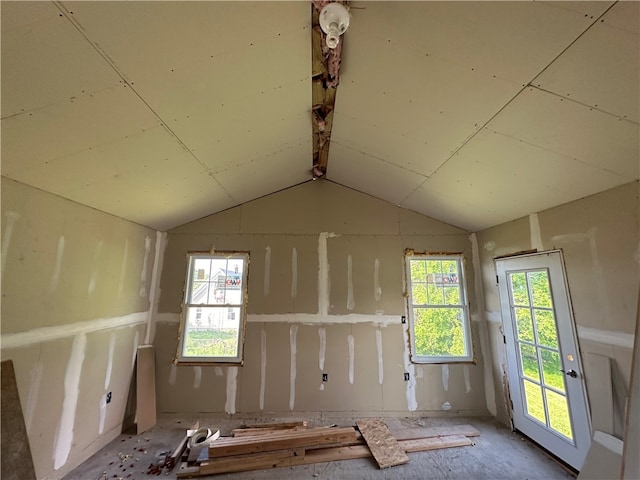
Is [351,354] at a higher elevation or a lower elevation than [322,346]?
lower

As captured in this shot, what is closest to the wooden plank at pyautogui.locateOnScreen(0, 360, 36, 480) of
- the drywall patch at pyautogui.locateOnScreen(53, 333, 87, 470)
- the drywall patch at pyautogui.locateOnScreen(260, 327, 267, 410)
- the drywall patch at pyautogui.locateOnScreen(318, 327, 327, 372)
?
the drywall patch at pyautogui.locateOnScreen(53, 333, 87, 470)

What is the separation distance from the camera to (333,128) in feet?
9.30

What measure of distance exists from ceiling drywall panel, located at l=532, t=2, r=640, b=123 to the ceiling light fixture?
3.92ft

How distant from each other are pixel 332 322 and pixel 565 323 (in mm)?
2570

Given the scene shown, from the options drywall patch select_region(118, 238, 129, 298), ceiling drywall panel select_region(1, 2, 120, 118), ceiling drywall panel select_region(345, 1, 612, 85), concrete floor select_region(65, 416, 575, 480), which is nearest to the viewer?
ceiling drywall panel select_region(1, 2, 120, 118)

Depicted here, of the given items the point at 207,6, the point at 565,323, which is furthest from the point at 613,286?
→ the point at 207,6

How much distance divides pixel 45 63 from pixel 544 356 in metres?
4.65

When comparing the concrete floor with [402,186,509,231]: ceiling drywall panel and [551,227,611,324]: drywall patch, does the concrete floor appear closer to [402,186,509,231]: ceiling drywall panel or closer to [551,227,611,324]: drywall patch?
[551,227,611,324]: drywall patch

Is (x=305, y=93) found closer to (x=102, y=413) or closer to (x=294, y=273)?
(x=294, y=273)

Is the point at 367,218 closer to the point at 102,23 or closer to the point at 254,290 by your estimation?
the point at 254,290

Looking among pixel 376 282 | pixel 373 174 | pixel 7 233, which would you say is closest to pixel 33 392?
pixel 7 233

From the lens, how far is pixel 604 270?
2.27m

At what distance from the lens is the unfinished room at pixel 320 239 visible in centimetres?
149

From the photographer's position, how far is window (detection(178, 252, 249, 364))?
12.4ft
